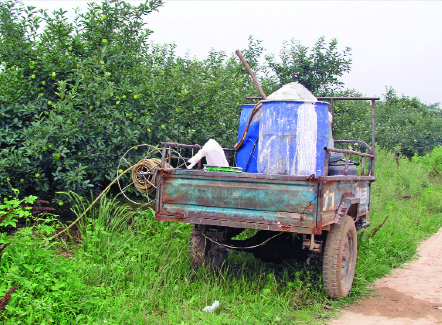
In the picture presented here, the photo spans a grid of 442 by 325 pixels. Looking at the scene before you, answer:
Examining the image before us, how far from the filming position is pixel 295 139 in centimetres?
464

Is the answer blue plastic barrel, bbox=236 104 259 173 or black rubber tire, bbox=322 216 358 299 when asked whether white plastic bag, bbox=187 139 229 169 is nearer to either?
blue plastic barrel, bbox=236 104 259 173

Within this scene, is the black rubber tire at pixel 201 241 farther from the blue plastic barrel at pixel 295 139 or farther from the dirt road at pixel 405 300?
the dirt road at pixel 405 300

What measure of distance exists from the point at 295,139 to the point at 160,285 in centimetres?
194

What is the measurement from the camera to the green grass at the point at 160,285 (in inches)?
144

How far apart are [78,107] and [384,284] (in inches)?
171

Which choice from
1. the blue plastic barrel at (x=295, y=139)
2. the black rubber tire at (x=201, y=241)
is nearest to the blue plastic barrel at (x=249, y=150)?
the blue plastic barrel at (x=295, y=139)

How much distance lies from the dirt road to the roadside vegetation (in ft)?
0.56

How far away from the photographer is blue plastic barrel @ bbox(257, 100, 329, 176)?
4.63 m

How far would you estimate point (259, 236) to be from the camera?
5.19m

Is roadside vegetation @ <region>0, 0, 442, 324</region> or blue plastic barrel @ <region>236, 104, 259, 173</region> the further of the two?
blue plastic barrel @ <region>236, 104, 259, 173</region>

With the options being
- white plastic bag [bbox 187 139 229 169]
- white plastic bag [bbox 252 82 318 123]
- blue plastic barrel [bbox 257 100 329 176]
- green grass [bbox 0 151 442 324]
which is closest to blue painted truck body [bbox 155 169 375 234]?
blue plastic barrel [bbox 257 100 329 176]

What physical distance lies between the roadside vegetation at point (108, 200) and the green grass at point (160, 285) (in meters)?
0.02

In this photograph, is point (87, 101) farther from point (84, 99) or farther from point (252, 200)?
point (252, 200)

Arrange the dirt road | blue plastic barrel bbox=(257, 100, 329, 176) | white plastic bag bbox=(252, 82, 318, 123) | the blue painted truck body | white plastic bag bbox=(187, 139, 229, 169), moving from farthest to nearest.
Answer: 1. white plastic bag bbox=(252, 82, 318, 123)
2. white plastic bag bbox=(187, 139, 229, 169)
3. blue plastic barrel bbox=(257, 100, 329, 176)
4. the dirt road
5. the blue painted truck body
